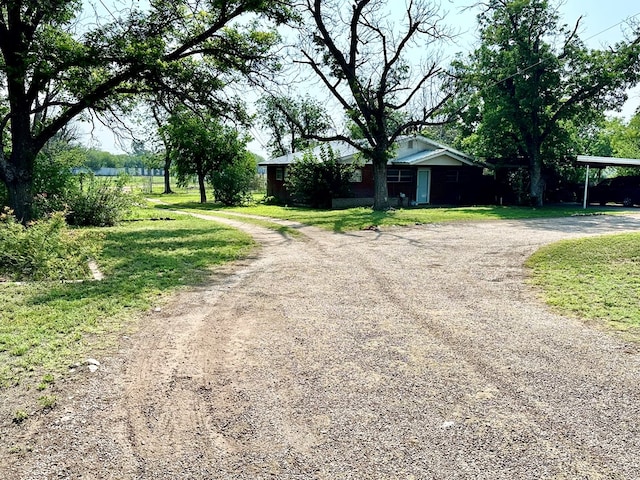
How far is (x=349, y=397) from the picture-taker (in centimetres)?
343

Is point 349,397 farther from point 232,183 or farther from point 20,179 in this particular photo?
point 232,183

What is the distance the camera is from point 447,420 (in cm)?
311

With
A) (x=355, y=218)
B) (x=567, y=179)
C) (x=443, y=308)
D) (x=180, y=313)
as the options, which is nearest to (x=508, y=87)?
(x=567, y=179)

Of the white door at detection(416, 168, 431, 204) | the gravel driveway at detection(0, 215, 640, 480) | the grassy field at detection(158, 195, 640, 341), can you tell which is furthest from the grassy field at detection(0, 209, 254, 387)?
the white door at detection(416, 168, 431, 204)

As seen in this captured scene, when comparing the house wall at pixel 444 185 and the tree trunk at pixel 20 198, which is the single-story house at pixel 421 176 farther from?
the tree trunk at pixel 20 198

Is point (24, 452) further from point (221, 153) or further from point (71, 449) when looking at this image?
point (221, 153)

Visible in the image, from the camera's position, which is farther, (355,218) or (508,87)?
(508,87)

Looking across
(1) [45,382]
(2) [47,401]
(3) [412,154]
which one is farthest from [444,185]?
(2) [47,401]

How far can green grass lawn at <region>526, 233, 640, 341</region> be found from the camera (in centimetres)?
550

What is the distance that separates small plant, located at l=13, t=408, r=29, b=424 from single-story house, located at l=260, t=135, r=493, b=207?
2159cm

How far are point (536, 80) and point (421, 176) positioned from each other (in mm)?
7351

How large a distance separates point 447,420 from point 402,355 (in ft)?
3.66

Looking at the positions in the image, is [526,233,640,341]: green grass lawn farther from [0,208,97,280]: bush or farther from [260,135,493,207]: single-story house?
[260,135,493,207]: single-story house

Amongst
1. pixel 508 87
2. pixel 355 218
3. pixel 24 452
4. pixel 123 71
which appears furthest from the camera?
pixel 508 87
